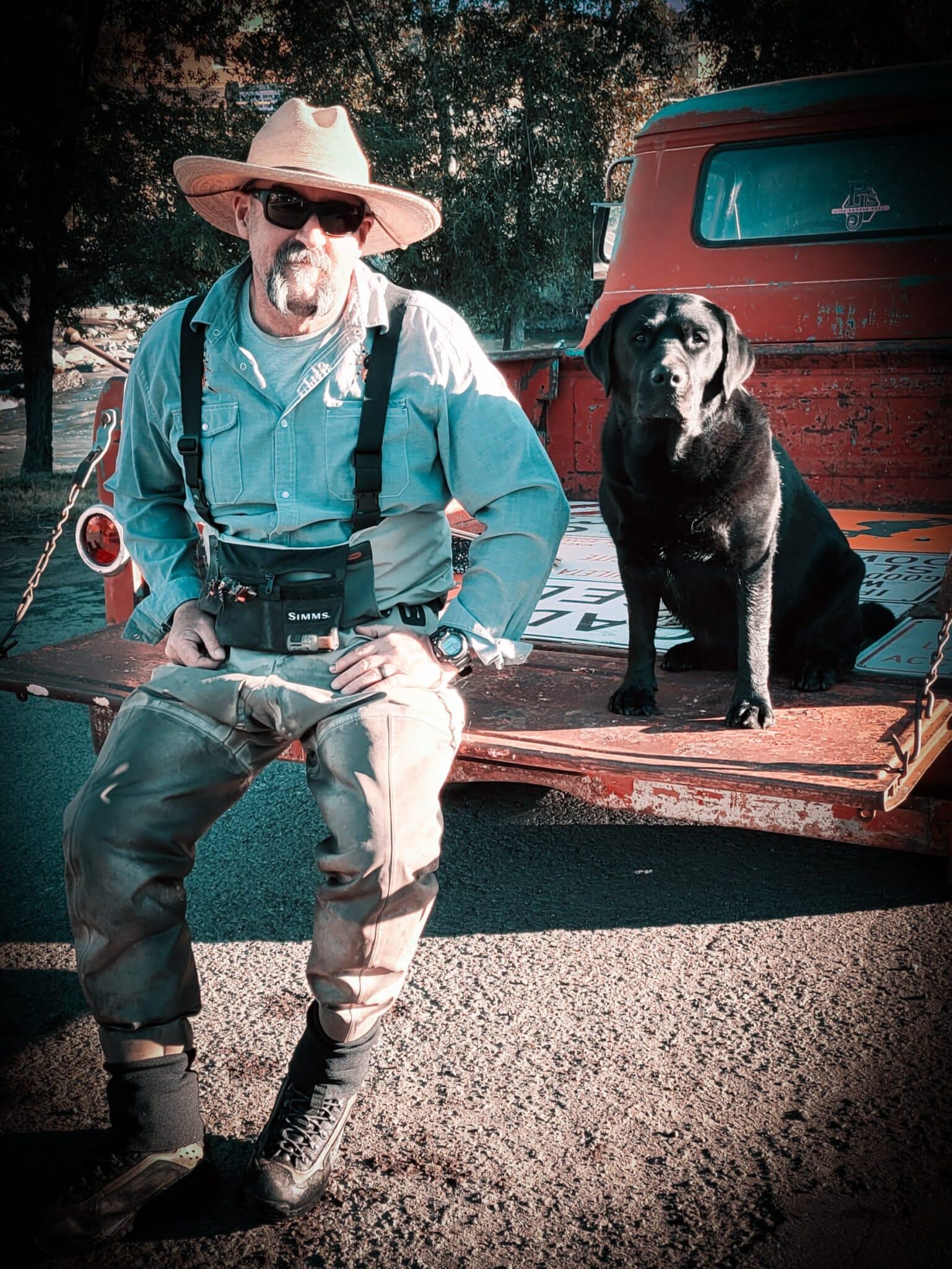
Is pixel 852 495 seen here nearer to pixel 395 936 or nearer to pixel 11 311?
pixel 395 936

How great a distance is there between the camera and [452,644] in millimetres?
2328

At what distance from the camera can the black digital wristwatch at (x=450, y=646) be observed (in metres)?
2.32

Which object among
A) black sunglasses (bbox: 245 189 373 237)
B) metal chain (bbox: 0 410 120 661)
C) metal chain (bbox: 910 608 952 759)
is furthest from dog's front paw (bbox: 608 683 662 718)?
metal chain (bbox: 0 410 120 661)

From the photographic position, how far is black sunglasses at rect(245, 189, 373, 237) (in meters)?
2.37

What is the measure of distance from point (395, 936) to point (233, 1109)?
62 centimetres

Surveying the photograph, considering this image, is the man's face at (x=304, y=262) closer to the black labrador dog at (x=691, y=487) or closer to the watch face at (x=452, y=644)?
the watch face at (x=452, y=644)

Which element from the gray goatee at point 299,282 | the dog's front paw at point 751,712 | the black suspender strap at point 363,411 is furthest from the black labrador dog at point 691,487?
the gray goatee at point 299,282

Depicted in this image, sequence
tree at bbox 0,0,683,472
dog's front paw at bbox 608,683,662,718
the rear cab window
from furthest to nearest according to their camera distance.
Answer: tree at bbox 0,0,683,472 → the rear cab window → dog's front paw at bbox 608,683,662,718

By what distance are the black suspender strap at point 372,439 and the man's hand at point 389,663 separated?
0.23 meters

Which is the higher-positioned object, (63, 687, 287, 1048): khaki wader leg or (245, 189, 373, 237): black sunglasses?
(245, 189, 373, 237): black sunglasses

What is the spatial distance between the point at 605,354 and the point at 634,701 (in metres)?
0.92

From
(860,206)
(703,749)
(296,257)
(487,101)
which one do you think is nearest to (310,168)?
Answer: (296,257)

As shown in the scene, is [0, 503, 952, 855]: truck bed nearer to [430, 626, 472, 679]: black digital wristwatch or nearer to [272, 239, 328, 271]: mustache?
[430, 626, 472, 679]: black digital wristwatch

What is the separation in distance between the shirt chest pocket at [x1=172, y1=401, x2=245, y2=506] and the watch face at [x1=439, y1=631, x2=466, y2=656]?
52 cm
